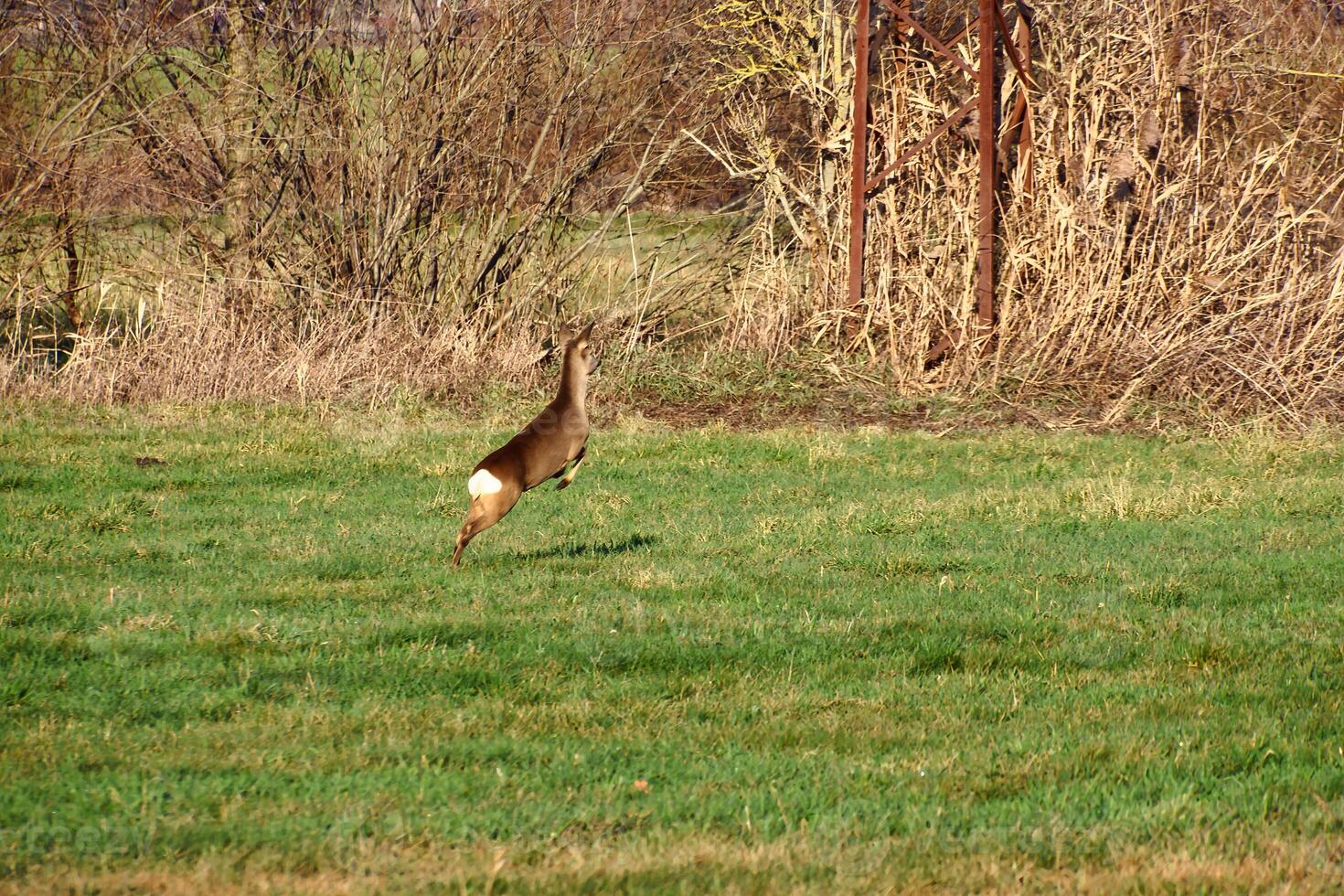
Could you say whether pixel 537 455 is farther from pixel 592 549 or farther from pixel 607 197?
pixel 607 197

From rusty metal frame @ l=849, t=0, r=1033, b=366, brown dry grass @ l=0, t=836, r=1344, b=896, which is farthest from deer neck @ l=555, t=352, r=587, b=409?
rusty metal frame @ l=849, t=0, r=1033, b=366

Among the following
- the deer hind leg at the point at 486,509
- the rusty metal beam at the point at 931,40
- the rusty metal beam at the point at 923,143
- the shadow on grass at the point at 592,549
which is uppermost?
the rusty metal beam at the point at 931,40

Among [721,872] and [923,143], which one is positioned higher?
[923,143]

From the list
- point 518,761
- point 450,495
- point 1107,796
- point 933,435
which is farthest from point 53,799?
point 933,435

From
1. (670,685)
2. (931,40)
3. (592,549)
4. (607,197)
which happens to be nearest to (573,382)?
(592,549)

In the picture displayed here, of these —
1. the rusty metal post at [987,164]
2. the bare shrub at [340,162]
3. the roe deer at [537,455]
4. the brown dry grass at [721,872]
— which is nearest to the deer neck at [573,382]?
the roe deer at [537,455]

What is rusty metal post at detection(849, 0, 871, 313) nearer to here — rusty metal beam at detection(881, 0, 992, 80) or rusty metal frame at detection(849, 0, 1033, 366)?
rusty metal frame at detection(849, 0, 1033, 366)

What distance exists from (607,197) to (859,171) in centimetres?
314

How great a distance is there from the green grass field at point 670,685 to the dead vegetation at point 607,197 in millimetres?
4186

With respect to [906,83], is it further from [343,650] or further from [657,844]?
[657,844]

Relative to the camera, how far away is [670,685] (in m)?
5.95

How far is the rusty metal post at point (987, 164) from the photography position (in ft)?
48.9

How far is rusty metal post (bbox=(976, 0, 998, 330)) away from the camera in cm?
1491

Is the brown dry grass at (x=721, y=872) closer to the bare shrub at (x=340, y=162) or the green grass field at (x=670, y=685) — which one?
the green grass field at (x=670, y=685)
